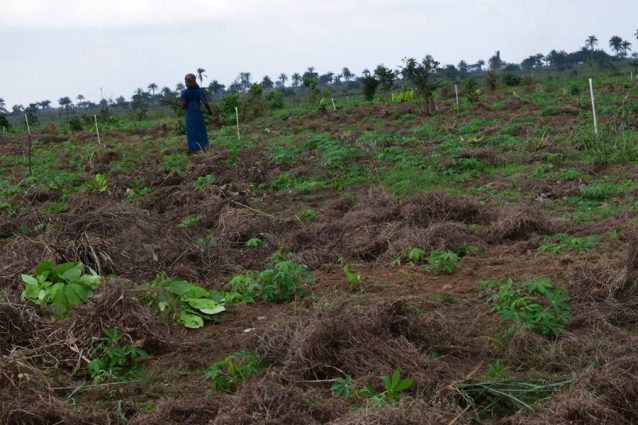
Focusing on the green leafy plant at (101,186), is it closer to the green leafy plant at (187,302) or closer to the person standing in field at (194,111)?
the person standing in field at (194,111)

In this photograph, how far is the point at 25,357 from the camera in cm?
367

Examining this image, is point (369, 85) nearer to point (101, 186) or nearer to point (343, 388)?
point (101, 186)

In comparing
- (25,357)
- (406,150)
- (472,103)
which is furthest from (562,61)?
(25,357)

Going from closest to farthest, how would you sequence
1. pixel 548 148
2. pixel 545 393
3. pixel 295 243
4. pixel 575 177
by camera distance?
pixel 545 393 → pixel 295 243 → pixel 575 177 → pixel 548 148

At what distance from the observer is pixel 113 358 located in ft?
13.0

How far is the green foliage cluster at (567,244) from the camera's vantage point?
566 cm

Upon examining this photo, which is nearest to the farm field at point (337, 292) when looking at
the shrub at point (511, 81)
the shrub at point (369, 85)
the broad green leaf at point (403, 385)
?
the broad green leaf at point (403, 385)

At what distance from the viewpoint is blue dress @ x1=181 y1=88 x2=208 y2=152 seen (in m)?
12.2

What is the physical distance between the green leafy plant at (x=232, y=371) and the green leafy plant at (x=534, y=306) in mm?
1496

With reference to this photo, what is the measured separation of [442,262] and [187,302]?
2.00m

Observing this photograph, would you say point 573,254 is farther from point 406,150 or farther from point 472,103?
point 472,103

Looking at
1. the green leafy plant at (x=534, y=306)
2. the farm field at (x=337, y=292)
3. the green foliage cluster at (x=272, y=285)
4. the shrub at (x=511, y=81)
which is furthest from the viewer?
the shrub at (x=511, y=81)

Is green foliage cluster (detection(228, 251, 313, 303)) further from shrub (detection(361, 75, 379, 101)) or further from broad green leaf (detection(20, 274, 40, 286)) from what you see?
shrub (detection(361, 75, 379, 101))

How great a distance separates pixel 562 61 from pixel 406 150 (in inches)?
2327
